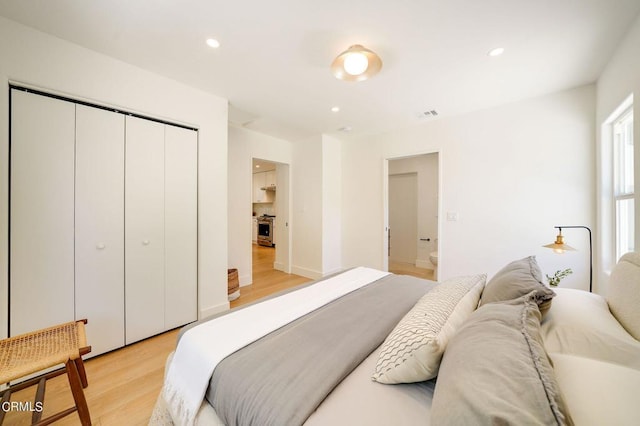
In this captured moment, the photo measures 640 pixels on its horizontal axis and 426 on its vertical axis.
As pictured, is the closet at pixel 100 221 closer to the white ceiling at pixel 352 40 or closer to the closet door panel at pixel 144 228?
the closet door panel at pixel 144 228

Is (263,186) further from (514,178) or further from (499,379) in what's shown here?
(499,379)

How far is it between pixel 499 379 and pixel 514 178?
3.09 m

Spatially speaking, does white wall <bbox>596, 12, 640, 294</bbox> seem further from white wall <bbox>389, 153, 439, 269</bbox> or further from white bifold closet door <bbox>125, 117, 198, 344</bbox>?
A: white bifold closet door <bbox>125, 117, 198, 344</bbox>

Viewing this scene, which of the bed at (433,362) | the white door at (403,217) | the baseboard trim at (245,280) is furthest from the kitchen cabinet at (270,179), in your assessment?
the bed at (433,362)

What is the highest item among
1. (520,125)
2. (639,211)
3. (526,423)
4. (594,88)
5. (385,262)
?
(594,88)

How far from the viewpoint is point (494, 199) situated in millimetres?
2957

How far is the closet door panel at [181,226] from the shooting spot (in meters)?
2.38

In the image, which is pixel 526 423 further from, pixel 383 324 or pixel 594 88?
pixel 594 88

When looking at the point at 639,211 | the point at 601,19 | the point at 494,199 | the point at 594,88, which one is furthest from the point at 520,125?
the point at 639,211

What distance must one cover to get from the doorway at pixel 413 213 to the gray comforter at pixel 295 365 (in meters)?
3.50

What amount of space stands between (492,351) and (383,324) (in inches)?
26.5

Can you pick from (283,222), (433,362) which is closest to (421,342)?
(433,362)

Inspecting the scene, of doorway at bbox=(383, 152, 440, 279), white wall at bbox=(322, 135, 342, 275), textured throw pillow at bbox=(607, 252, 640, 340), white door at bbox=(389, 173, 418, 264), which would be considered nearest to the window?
textured throw pillow at bbox=(607, 252, 640, 340)

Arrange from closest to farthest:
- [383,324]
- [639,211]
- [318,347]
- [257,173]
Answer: [318,347], [383,324], [639,211], [257,173]
